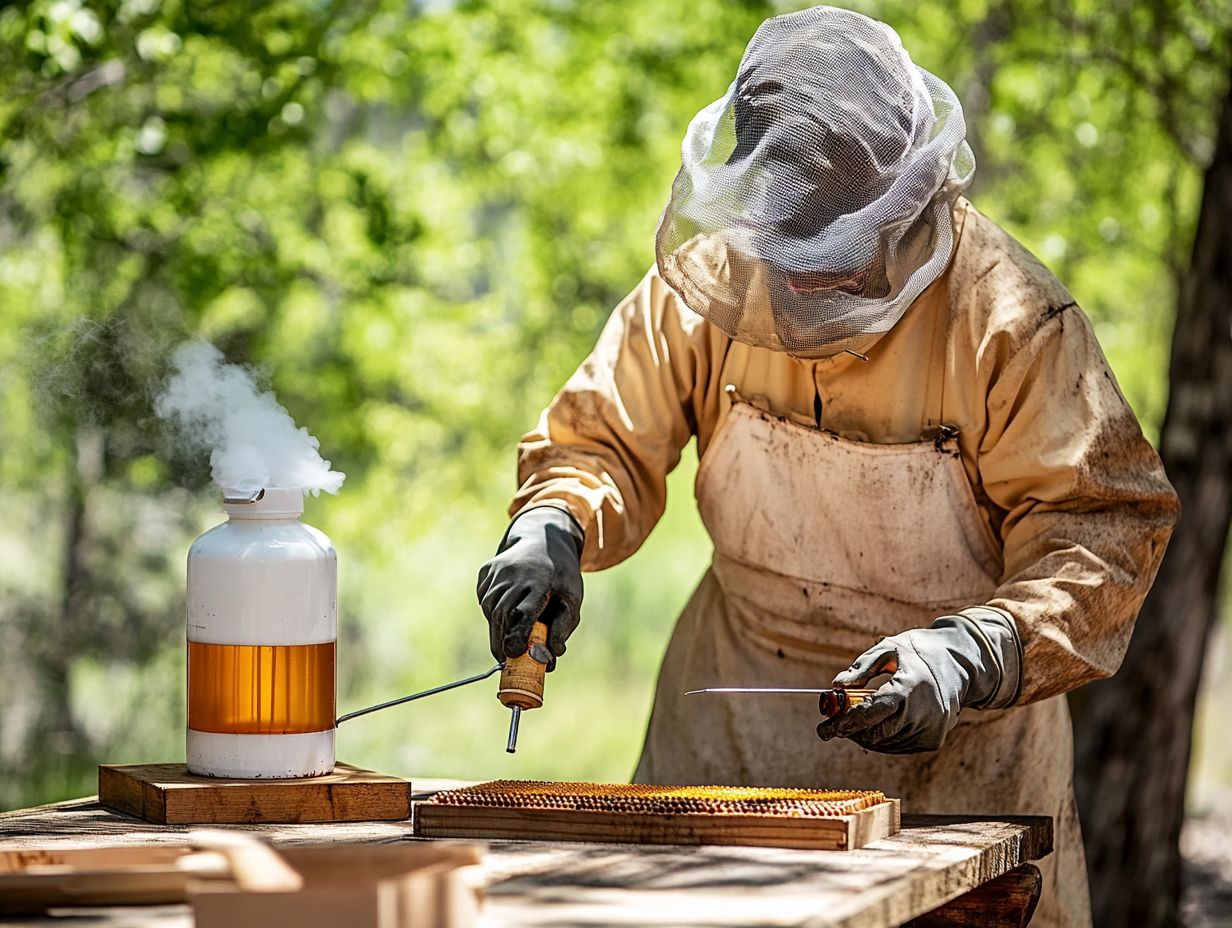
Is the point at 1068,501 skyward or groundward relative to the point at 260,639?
skyward

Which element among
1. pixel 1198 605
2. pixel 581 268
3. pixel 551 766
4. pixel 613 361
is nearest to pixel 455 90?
pixel 581 268

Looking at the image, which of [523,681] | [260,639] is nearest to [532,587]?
[523,681]

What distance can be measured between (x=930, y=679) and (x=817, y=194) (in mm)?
784

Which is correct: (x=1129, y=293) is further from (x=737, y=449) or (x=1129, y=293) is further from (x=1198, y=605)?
(x=737, y=449)

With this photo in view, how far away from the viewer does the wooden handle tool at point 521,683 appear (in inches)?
97.6

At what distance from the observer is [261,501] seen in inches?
94.7

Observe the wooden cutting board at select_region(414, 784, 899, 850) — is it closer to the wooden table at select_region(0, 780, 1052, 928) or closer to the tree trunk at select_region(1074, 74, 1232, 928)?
the wooden table at select_region(0, 780, 1052, 928)

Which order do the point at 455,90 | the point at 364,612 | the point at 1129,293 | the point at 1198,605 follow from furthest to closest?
the point at 364,612, the point at 1129,293, the point at 455,90, the point at 1198,605

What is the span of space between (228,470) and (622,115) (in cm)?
618

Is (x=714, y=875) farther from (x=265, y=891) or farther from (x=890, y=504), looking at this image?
(x=890, y=504)

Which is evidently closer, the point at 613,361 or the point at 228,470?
the point at 228,470

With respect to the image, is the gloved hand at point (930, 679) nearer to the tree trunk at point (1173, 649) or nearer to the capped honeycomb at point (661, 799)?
the capped honeycomb at point (661, 799)

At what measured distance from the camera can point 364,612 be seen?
422 inches

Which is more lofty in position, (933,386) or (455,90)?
(455,90)
